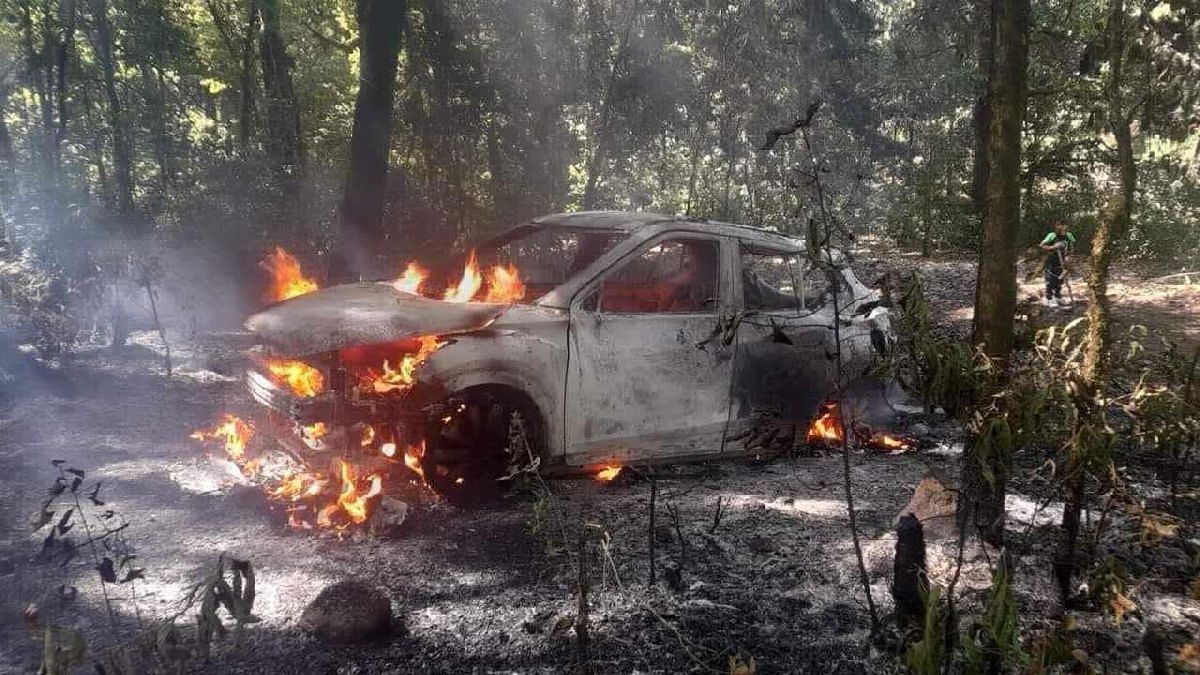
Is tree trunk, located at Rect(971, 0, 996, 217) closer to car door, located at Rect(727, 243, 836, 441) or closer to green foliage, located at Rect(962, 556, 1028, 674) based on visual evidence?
car door, located at Rect(727, 243, 836, 441)

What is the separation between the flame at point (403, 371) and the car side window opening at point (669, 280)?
1222mm

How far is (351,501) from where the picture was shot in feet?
13.4

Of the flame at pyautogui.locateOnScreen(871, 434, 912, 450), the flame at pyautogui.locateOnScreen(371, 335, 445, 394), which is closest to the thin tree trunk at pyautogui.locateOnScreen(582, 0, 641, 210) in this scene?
the flame at pyautogui.locateOnScreen(871, 434, 912, 450)

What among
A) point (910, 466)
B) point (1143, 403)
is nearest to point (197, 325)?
point (910, 466)

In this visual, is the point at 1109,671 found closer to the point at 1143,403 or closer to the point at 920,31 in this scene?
the point at 1143,403

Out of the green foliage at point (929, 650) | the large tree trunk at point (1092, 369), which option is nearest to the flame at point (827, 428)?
the large tree trunk at point (1092, 369)

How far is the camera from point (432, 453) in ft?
13.6

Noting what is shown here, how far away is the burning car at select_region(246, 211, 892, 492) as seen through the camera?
4.06 metres

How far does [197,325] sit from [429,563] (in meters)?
9.37

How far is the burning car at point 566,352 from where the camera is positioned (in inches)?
160

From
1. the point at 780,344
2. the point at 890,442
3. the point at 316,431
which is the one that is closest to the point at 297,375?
the point at 316,431

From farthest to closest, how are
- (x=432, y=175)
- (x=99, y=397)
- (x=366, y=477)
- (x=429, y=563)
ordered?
(x=432, y=175) < (x=99, y=397) < (x=366, y=477) < (x=429, y=563)

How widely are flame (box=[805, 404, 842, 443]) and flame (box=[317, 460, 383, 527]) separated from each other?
3191 mm

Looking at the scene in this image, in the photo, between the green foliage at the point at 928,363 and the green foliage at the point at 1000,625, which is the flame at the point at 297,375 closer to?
the green foliage at the point at 928,363
